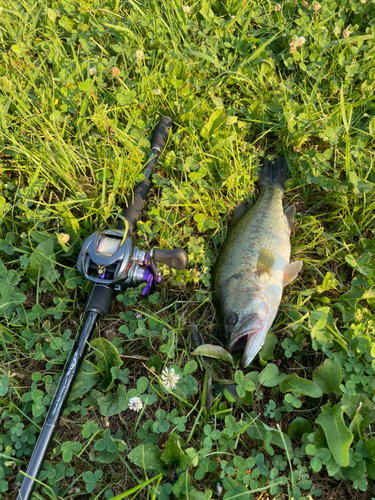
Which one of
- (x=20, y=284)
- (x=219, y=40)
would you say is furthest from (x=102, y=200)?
(x=219, y=40)

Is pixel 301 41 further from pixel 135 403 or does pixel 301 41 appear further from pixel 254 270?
pixel 135 403

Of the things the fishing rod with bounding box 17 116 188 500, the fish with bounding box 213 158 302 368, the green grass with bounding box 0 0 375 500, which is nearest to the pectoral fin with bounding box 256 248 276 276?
the fish with bounding box 213 158 302 368

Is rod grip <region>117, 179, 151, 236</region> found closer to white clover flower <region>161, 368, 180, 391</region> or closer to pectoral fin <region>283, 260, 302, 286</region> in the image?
white clover flower <region>161, 368, 180, 391</region>

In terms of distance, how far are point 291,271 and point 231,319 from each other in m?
0.64

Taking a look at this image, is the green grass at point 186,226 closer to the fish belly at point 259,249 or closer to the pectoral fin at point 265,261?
the fish belly at point 259,249

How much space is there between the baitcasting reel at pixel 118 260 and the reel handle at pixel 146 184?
0.25m

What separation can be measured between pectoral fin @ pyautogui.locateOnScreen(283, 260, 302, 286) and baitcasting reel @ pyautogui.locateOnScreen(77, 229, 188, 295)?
0.88 meters

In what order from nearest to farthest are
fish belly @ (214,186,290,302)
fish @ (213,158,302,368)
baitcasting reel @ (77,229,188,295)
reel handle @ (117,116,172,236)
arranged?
baitcasting reel @ (77,229,188,295)
fish @ (213,158,302,368)
fish belly @ (214,186,290,302)
reel handle @ (117,116,172,236)

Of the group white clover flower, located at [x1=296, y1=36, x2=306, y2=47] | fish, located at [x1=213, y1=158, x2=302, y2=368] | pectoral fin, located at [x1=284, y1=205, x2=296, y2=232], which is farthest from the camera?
white clover flower, located at [x1=296, y1=36, x2=306, y2=47]

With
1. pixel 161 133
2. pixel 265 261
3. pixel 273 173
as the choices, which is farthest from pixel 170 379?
pixel 161 133

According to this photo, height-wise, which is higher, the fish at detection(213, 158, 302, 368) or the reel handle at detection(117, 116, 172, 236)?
the reel handle at detection(117, 116, 172, 236)

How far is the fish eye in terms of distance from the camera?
2.67 meters

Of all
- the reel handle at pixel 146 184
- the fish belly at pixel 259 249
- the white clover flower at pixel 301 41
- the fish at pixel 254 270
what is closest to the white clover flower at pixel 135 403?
the fish at pixel 254 270

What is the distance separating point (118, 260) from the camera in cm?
248
